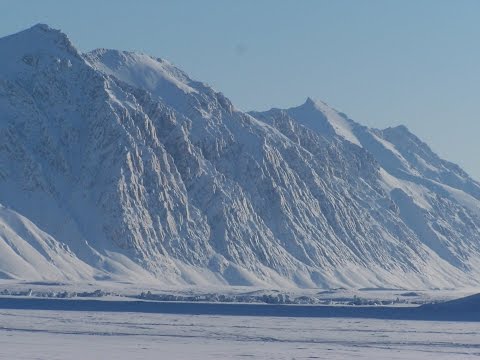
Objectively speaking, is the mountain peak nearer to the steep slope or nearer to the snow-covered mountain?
the snow-covered mountain

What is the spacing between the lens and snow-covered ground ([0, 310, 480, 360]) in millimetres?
61156

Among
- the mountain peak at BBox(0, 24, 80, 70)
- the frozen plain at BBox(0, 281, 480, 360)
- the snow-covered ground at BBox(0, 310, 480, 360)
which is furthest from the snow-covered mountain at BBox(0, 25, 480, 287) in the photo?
the snow-covered ground at BBox(0, 310, 480, 360)

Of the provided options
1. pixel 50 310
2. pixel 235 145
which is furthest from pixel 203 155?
pixel 50 310

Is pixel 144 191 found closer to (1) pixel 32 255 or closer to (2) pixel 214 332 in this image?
(1) pixel 32 255

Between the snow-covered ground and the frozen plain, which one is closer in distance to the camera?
the snow-covered ground

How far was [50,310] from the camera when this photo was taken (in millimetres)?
92812

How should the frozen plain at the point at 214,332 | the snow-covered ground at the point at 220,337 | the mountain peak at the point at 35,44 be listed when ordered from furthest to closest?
the mountain peak at the point at 35,44 < the frozen plain at the point at 214,332 < the snow-covered ground at the point at 220,337

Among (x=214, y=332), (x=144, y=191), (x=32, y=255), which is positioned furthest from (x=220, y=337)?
(x=144, y=191)

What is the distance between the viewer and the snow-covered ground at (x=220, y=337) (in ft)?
201

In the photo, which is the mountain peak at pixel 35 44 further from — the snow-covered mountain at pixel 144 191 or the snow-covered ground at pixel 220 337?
the snow-covered ground at pixel 220 337

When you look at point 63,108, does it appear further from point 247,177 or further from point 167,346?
point 167,346

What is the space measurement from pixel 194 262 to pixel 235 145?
2864 cm

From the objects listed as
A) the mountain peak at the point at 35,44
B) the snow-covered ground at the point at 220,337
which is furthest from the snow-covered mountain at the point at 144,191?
the snow-covered ground at the point at 220,337

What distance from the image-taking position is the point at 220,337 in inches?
2793
